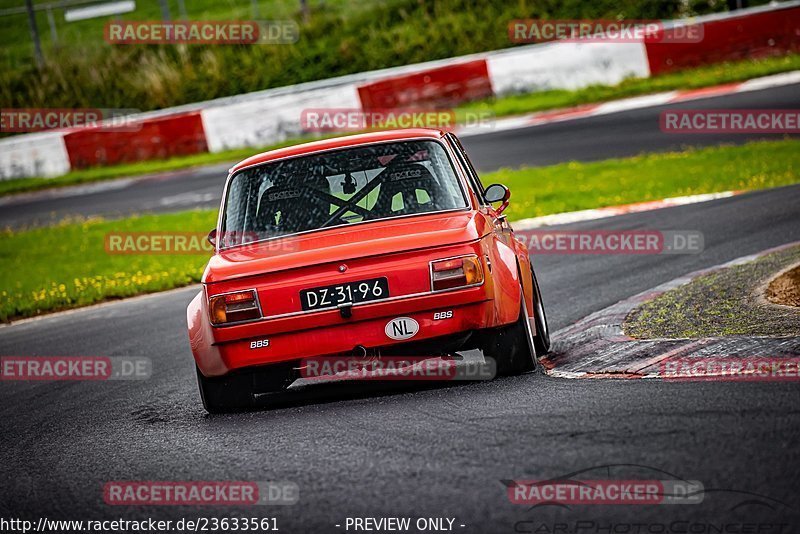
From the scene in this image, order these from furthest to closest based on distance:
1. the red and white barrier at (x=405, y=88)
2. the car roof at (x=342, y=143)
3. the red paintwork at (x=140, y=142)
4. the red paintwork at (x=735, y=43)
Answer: the red paintwork at (x=140, y=142) → the red and white barrier at (x=405, y=88) → the red paintwork at (x=735, y=43) → the car roof at (x=342, y=143)

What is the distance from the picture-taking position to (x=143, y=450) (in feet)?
20.4

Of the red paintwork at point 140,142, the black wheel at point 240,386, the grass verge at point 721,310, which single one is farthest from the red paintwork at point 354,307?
the red paintwork at point 140,142

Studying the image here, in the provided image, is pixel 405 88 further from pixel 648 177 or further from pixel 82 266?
pixel 82 266

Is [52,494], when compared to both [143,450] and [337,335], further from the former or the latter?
[337,335]

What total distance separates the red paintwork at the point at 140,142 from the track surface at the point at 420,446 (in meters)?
16.7

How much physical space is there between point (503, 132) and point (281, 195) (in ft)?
49.4

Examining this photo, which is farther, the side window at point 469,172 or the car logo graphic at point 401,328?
the side window at point 469,172

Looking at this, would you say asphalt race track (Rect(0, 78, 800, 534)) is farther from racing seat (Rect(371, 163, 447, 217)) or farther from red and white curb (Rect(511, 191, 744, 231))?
red and white curb (Rect(511, 191, 744, 231))

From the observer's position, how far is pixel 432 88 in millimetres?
23500

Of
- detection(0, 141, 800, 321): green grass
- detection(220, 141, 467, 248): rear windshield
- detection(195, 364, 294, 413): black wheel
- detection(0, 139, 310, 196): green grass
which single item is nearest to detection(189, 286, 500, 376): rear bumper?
detection(195, 364, 294, 413): black wheel

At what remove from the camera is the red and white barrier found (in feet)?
73.4

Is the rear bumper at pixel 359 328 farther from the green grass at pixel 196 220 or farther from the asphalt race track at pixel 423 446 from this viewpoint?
the green grass at pixel 196 220

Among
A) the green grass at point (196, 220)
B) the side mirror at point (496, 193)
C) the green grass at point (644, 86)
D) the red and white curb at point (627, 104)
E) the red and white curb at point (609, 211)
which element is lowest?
the red and white curb at point (609, 211)

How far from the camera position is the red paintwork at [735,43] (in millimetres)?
22062
